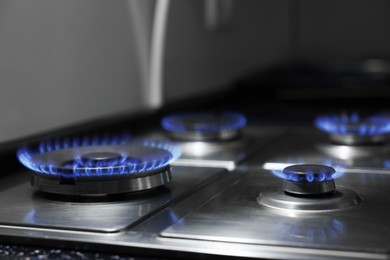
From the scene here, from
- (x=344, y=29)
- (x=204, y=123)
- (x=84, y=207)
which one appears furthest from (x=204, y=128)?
(x=344, y=29)

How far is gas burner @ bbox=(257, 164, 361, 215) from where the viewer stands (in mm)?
770

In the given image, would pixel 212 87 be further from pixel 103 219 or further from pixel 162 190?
pixel 103 219

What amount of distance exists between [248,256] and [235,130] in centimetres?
65

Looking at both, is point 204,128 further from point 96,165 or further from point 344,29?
point 344,29

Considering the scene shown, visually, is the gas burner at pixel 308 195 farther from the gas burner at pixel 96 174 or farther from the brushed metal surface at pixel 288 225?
the gas burner at pixel 96 174

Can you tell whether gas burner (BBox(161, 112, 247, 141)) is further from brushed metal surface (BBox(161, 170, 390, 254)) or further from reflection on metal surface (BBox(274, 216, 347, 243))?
reflection on metal surface (BBox(274, 216, 347, 243))

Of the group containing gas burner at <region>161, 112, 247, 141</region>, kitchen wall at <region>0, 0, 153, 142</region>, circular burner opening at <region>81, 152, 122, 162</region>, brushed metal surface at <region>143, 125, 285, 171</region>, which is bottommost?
brushed metal surface at <region>143, 125, 285, 171</region>

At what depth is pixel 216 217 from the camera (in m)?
0.74

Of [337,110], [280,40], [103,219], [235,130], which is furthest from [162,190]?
[280,40]

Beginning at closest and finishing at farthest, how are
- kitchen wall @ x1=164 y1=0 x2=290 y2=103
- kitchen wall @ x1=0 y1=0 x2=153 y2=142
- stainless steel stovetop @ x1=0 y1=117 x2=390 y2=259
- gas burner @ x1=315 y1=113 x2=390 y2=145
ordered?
stainless steel stovetop @ x1=0 y1=117 x2=390 y2=259 → kitchen wall @ x1=0 y1=0 x2=153 y2=142 → gas burner @ x1=315 y1=113 x2=390 y2=145 → kitchen wall @ x1=164 y1=0 x2=290 y2=103

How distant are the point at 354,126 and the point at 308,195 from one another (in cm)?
50

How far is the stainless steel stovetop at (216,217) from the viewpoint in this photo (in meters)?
0.64

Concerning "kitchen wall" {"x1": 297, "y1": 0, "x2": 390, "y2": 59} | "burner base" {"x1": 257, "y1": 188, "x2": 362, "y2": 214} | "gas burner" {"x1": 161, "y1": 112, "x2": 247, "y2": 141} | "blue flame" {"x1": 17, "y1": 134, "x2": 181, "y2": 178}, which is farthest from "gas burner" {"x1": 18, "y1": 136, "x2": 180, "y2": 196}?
"kitchen wall" {"x1": 297, "y1": 0, "x2": 390, "y2": 59}

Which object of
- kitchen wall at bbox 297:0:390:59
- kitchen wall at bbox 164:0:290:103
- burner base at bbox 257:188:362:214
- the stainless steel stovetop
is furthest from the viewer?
kitchen wall at bbox 297:0:390:59
